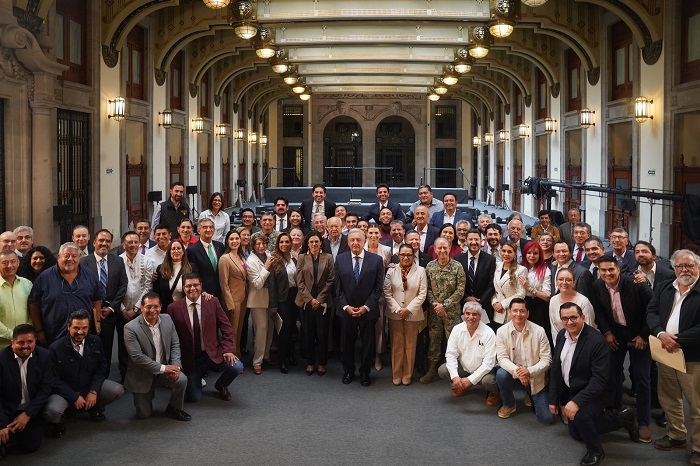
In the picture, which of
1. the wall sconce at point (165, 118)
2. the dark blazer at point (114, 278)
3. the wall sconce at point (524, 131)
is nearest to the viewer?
the dark blazer at point (114, 278)

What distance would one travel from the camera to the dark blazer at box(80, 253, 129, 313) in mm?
7555

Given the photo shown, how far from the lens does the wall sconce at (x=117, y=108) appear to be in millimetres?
16547

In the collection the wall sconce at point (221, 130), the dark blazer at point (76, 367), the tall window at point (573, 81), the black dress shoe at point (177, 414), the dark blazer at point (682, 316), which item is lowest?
the black dress shoe at point (177, 414)

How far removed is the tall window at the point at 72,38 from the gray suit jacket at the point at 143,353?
9.60 m

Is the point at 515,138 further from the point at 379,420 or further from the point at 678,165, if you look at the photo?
the point at 379,420

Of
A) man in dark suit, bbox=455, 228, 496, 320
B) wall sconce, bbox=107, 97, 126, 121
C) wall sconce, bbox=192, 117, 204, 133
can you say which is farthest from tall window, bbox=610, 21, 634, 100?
wall sconce, bbox=192, 117, 204, 133

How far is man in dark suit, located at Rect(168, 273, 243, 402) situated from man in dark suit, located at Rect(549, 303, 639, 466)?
128 inches

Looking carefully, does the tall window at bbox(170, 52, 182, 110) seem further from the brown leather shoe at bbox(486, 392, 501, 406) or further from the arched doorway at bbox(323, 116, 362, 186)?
the arched doorway at bbox(323, 116, 362, 186)

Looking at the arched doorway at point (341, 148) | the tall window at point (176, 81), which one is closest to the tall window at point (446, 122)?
the arched doorway at point (341, 148)

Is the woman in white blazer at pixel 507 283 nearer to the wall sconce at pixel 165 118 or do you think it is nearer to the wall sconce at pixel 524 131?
Result: the wall sconce at pixel 165 118

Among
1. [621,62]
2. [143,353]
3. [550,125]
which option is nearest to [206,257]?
[143,353]

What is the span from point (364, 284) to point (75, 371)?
3178mm

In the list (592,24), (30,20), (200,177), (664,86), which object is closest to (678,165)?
(664,86)

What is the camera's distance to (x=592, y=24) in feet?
61.5
